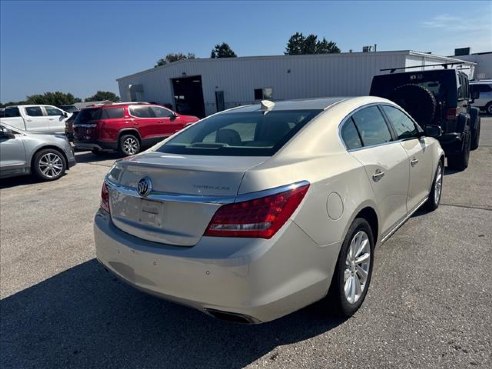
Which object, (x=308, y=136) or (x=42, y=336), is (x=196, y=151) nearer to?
(x=308, y=136)

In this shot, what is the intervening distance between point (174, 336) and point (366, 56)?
22324 millimetres

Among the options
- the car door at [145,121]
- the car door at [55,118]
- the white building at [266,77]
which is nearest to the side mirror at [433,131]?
the car door at [145,121]

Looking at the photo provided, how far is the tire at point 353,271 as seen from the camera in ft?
8.86

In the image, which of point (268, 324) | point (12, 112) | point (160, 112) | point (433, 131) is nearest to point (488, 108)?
point (160, 112)

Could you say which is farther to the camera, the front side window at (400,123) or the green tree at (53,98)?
the green tree at (53,98)

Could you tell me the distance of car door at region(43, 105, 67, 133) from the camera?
715 inches

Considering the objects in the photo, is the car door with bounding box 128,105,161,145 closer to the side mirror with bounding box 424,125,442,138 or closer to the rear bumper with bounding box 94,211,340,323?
the side mirror with bounding box 424,125,442,138

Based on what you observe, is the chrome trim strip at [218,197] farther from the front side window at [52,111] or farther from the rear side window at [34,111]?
the front side window at [52,111]

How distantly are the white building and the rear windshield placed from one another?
19029 mm

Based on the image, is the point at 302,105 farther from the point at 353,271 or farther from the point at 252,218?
the point at 252,218

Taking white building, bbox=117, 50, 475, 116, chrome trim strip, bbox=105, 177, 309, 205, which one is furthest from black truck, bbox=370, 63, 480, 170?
white building, bbox=117, 50, 475, 116

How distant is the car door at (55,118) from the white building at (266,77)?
39.1ft

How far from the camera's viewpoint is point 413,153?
406 centimetres

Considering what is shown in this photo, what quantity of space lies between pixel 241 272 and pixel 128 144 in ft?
37.0
